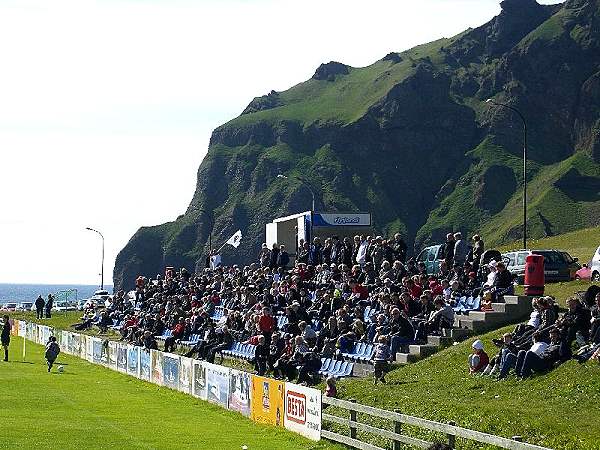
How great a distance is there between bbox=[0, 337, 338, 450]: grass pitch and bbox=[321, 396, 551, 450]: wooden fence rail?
3.16 ft

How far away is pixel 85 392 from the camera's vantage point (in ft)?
129

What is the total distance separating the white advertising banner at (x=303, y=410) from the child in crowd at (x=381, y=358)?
4994 millimetres

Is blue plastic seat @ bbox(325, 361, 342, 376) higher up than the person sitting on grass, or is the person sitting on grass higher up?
the person sitting on grass

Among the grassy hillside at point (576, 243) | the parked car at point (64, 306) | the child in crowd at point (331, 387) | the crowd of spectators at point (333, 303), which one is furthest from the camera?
the parked car at point (64, 306)

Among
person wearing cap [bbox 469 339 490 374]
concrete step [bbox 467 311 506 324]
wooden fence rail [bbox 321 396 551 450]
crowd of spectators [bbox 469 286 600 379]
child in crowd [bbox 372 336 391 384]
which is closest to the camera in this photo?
wooden fence rail [bbox 321 396 551 450]

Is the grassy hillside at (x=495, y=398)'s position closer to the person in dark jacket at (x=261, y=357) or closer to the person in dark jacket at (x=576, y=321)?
the person in dark jacket at (x=576, y=321)

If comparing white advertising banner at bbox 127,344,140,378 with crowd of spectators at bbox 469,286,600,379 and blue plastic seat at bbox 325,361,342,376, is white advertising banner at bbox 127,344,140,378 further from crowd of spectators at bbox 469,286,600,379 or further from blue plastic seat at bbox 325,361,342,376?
crowd of spectators at bbox 469,286,600,379

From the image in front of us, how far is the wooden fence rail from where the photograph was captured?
17172mm

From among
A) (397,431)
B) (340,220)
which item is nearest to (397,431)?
(397,431)

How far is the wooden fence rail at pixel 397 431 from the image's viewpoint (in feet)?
56.3

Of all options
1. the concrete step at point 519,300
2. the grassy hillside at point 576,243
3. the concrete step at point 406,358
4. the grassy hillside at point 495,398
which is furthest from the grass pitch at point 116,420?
the grassy hillside at point 576,243

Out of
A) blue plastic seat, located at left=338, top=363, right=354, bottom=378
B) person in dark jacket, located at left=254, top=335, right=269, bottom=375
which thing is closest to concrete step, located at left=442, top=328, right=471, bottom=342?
blue plastic seat, located at left=338, top=363, right=354, bottom=378

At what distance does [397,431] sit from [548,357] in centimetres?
Result: 664

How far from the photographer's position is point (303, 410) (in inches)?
1030
